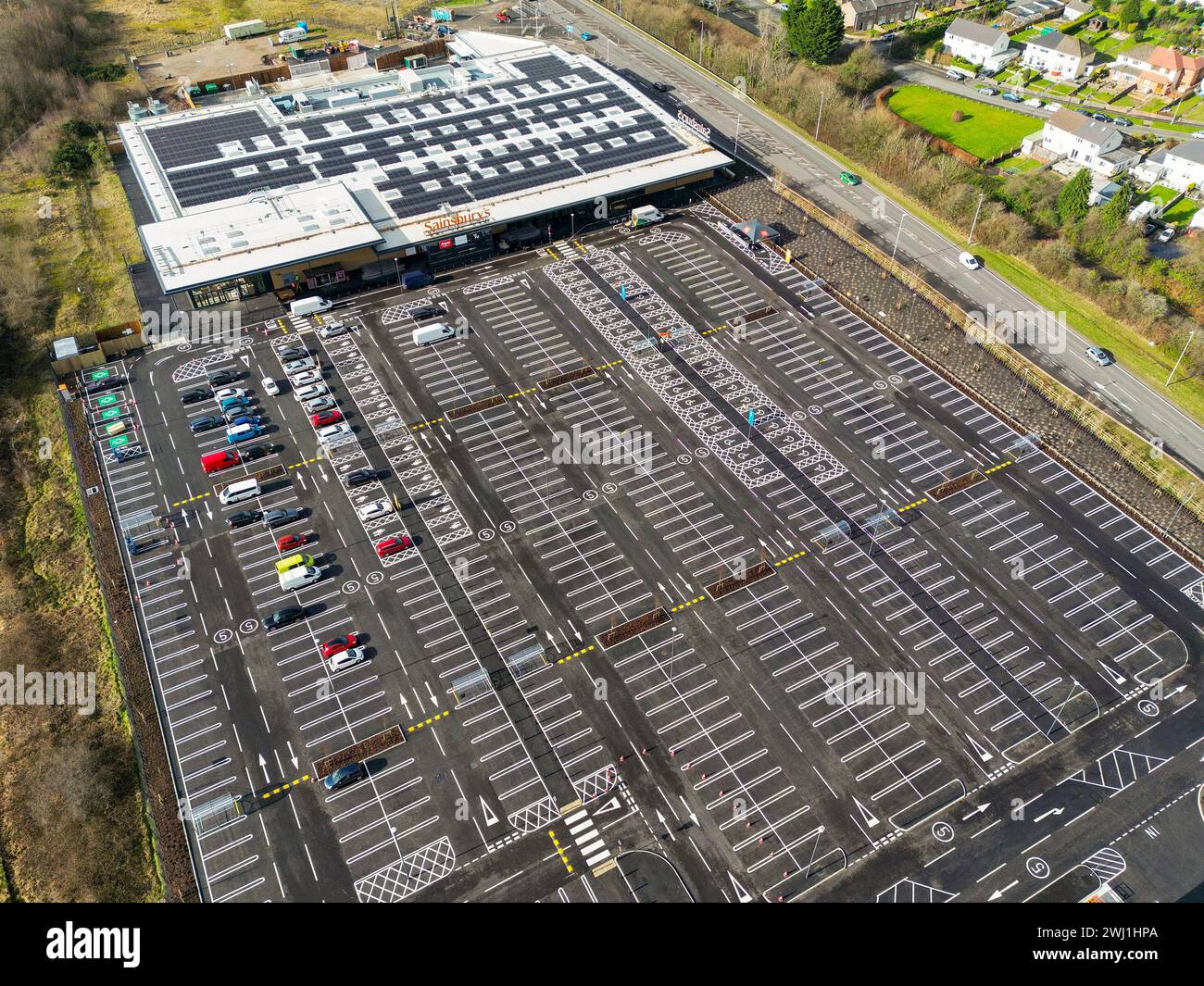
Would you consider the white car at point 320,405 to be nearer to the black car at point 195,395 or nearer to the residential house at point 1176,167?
the black car at point 195,395

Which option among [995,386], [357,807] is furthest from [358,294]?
[995,386]

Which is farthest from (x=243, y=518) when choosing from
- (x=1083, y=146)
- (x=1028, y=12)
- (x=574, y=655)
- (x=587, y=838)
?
(x=1028, y=12)

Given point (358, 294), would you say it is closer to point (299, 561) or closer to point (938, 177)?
point (299, 561)

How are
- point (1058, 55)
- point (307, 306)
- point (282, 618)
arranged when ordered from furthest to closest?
1. point (1058, 55)
2. point (307, 306)
3. point (282, 618)

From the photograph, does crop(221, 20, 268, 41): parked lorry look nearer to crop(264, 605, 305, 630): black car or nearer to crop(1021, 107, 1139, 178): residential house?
crop(264, 605, 305, 630): black car

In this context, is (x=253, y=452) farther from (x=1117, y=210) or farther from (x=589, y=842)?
(x=1117, y=210)

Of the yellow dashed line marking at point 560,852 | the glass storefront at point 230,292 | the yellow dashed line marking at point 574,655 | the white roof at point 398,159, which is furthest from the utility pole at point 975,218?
the yellow dashed line marking at point 560,852

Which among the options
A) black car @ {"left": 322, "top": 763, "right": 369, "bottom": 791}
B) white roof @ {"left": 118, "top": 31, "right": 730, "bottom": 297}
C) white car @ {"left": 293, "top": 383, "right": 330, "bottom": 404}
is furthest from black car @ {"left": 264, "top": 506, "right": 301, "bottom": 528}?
white roof @ {"left": 118, "top": 31, "right": 730, "bottom": 297}
